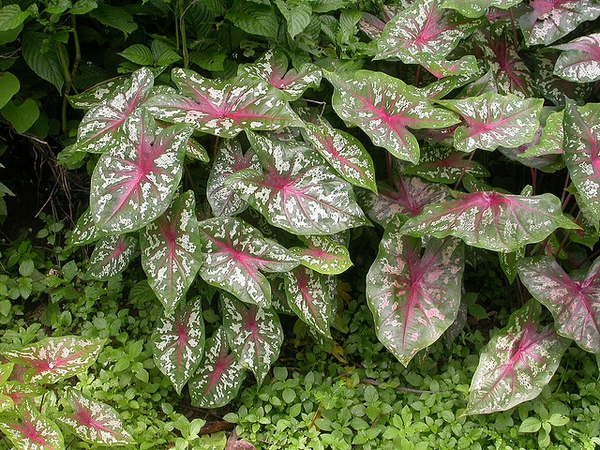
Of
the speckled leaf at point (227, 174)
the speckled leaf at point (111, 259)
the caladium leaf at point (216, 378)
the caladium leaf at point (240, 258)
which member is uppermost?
the speckled leaf at point (227, 174)

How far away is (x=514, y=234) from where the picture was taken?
5.94ft

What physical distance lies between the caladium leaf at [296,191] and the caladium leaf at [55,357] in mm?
654

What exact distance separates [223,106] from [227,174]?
0.22 m

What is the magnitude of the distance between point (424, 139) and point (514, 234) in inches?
19.4

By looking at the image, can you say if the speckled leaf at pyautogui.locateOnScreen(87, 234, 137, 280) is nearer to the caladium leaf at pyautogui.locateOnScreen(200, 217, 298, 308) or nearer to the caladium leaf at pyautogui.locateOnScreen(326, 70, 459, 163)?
the caladium leaf at pyautogui.locateOnScreen(200, 217, 298, 308)

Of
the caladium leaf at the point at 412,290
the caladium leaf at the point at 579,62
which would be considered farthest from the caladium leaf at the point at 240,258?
the caladium leaf at the point at 579,62

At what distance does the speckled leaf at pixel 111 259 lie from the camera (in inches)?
85.4

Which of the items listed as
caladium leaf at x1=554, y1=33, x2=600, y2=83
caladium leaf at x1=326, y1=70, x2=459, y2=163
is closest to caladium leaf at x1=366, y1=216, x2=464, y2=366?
caladium leaf at x1=326, y1=70, x2=459, y2=163

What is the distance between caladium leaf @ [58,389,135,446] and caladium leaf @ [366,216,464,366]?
2.66 ft

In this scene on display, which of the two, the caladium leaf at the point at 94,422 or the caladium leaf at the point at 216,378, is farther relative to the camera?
the caladium leaf at the point at 216,378

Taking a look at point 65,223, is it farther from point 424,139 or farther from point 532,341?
point 532,341

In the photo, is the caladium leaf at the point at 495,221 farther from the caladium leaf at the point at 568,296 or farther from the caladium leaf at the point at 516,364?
the caladium leaf at the point at 516,364

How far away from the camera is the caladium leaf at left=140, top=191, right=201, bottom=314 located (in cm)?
182

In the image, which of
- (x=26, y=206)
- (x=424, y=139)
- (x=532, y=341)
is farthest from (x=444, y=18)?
(x=26, y=206)
